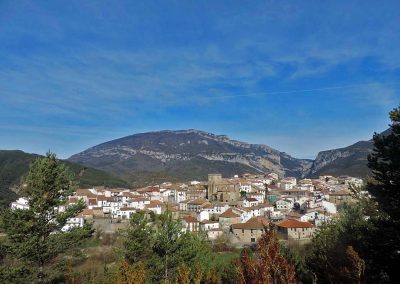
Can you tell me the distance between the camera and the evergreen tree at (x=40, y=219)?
14523 millimetres

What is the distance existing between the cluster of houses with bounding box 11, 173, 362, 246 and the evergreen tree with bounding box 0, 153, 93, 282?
25947 millimetres

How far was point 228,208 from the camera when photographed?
2621 inches

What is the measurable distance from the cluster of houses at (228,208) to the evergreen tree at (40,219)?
25947mm

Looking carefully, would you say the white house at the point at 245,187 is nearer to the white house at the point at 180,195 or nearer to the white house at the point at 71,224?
the white house at the point at 180,195

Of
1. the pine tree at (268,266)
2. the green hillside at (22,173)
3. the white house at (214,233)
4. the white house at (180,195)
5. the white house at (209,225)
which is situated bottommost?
the white house at (214,233)

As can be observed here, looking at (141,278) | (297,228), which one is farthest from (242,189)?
(141,278)

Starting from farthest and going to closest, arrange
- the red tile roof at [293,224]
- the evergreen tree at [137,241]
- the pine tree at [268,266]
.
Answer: the red tile roof at [293,224] → the evergreen tree at [137,241] → the pine tree at [268,266]

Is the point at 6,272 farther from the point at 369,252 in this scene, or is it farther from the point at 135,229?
the point at 369,252

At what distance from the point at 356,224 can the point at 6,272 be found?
15.8 metres

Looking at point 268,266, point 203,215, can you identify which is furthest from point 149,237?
point 203,215

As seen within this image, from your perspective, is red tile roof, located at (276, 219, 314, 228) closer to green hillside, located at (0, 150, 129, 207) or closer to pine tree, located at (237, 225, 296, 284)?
pine tree, located at (237, 225, 296, 284)

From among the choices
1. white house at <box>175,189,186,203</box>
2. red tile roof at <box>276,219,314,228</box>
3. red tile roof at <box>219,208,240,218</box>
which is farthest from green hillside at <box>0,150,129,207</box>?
red tile roof at <box>276,219,314,228</box>

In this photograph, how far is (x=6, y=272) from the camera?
46.8ft

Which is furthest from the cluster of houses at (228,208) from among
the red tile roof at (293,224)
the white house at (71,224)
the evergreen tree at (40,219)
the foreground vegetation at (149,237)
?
the evergreen tree at (40,219)
